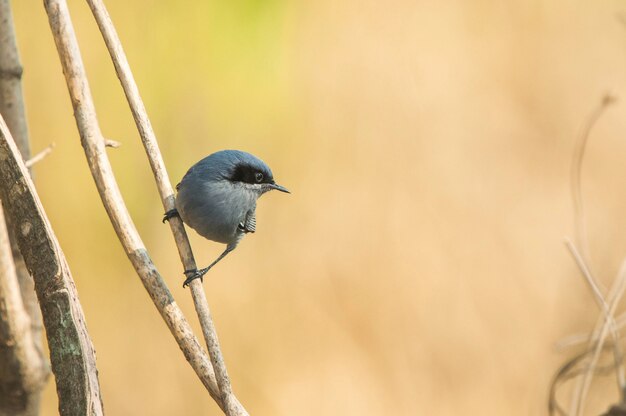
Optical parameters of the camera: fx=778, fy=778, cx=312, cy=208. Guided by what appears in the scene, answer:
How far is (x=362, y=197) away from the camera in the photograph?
9.00 feet

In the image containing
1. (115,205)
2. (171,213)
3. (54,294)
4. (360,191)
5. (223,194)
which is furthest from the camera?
(360,191)

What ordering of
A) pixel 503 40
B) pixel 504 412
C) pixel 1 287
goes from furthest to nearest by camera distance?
pixel 503 40 < pixel 504 412 < pixel 1 287

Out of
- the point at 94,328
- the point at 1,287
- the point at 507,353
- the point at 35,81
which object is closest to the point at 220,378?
the point at 1,287

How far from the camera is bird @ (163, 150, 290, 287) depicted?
61.1 inches

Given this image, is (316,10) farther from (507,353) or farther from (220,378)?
(220,378)

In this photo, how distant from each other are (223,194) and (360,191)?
1.19 meters

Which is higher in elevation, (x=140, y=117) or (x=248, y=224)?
(x=140, y=117)

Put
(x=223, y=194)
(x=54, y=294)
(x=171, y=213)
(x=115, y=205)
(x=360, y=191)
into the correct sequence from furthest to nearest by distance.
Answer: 1. (x=360, y=191)
2. (x=223, y=194)
3. (x=171, y=213)
4. (x=115, y=205)
5. (x=54, y=294)

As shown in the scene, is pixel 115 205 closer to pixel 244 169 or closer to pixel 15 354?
pixel 244 169

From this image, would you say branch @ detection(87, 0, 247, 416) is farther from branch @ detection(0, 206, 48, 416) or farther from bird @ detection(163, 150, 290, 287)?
branch @ detection(0, 206, 48, 416)

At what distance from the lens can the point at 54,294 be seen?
1179 millimetres

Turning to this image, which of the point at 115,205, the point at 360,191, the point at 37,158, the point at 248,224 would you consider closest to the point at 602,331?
the point at 248,224

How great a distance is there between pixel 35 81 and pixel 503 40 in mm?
1659

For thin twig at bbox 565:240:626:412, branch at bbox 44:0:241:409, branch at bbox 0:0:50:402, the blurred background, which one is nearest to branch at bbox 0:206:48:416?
branch at bbox 0:0:50:402
